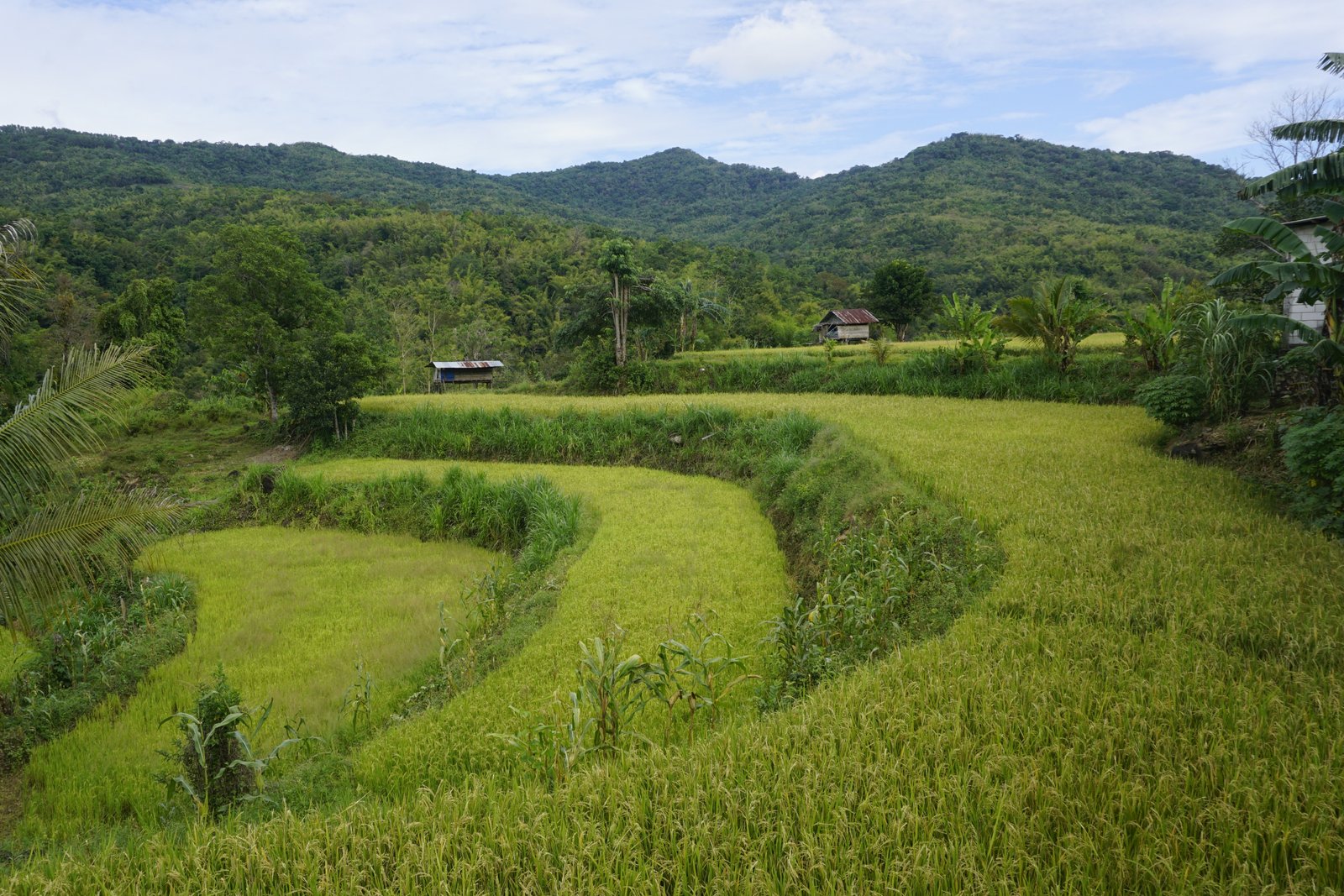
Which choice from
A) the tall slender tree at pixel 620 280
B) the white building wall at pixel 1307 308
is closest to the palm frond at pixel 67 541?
the white building wall at pixel 1307 308

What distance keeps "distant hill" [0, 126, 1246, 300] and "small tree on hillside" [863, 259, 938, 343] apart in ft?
27.4

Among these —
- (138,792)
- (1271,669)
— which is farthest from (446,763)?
(1271,669)

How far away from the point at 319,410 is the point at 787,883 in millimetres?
19702

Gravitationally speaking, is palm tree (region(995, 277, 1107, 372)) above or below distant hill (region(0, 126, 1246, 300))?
below

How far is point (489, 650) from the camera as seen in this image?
21.1 ft

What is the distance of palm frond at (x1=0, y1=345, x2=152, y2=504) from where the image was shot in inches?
194

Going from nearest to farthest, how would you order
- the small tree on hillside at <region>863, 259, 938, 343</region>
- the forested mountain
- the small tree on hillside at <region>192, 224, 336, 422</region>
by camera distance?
the small tree on hillside at <region>192, 224, 336, 422</region>
the forested mountain
the small tree on hillside at <region>863, 259, 938, 343</region>

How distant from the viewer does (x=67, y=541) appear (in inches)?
196

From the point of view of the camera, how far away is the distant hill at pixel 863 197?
4681 cm

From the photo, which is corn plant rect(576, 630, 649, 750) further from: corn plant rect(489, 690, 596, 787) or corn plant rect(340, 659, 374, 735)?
corn plant rect(340, 659, 374, 735)

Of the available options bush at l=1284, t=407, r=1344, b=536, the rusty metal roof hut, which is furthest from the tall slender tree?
bush at l=1284, t=407, r=1344, b=536

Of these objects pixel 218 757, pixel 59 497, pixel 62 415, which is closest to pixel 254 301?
pixel 59 497

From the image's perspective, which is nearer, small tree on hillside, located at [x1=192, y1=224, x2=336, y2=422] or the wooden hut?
small tree on hillside, located at [x1=192, y1=224, x2=336, y2=422]

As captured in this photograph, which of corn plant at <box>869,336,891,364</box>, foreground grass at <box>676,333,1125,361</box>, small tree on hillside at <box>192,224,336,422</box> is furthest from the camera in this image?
small tree on hillside at <box>192,224,336,422</box>
